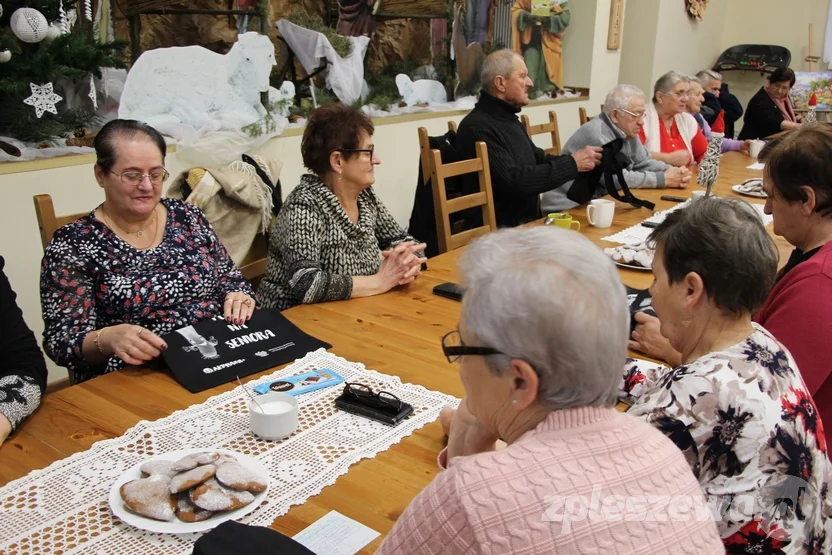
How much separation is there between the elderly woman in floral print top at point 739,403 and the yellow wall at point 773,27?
26.3 feet

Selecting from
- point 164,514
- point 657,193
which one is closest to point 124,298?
point 164,514

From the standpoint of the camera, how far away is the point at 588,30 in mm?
5953

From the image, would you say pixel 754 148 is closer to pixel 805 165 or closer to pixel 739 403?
pixel 805 165

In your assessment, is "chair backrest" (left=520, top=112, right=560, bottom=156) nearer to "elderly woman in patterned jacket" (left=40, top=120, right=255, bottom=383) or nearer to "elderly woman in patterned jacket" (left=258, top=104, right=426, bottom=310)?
"elderly woman in patterned jacket" (left=258, top=104, right=426, bottom=310)

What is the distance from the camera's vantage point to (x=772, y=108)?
21.4ft

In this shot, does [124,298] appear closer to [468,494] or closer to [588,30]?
[468,494]

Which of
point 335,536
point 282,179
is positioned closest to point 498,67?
point 282,179

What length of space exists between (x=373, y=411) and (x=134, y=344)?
1.88ft

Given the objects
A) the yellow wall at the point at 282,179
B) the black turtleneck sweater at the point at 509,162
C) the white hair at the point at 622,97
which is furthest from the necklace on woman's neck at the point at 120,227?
the white hair at the point at 622,97


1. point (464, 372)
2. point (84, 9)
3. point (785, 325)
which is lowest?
point (785, 325)

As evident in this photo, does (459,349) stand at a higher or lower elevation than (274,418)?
higher

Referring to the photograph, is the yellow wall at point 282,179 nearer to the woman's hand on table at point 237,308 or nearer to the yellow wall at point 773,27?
the woman's hand on table at point 237,308

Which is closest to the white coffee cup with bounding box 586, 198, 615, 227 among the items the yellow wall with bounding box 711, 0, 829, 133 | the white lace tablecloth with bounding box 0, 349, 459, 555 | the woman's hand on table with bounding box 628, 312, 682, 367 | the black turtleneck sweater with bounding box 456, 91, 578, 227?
the black turtleneck sweater with bounding box 456, 91, 578, 227

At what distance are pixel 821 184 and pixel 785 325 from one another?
0.36 meters
